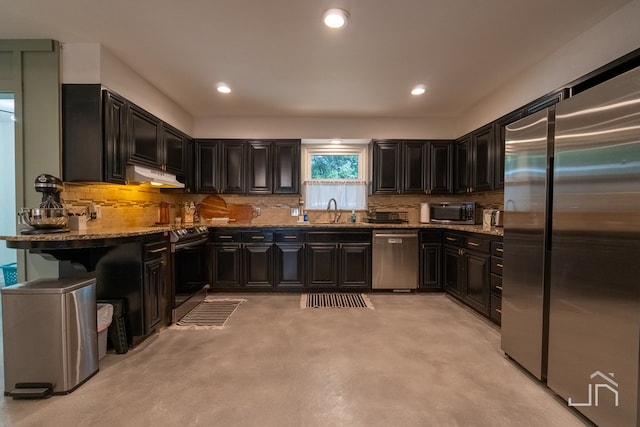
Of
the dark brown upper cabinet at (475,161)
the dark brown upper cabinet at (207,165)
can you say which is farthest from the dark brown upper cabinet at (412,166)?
the dark brown upper cabinet at (207,165)

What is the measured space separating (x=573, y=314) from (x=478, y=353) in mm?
935

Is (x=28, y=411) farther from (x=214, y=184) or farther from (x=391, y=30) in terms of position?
(x=391, y=30)

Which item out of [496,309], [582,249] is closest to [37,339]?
[582,249]

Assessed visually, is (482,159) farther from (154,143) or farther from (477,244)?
(154,143)

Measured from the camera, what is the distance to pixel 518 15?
6.80ft

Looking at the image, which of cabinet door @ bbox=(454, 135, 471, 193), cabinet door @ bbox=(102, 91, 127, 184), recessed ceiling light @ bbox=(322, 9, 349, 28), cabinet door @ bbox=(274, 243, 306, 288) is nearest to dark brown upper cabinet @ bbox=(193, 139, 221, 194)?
cabinet door @ bbox=(274, 243, 306, 288)

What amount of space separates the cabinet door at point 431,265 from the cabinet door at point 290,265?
5.65 feet

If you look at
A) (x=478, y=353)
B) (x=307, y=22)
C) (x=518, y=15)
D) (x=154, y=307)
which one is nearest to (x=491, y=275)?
(x=478, y=353)

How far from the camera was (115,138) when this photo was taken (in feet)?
8.61

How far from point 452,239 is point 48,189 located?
14.0 ft

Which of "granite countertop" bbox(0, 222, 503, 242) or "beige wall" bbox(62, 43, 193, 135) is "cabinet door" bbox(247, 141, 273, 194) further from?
"beige wall" bbox(62, 43, 193, 135)

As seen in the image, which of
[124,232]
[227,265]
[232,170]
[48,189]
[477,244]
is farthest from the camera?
[232,170]

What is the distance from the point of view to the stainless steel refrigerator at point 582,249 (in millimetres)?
1383

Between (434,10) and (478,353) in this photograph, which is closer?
(434,10)
